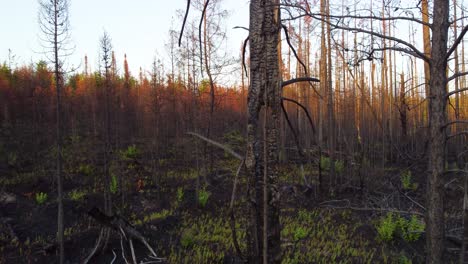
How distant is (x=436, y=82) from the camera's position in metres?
2.75

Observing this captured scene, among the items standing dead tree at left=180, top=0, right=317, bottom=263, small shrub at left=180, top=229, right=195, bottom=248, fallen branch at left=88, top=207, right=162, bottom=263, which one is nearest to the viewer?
standing dead tree at left=180, top=0, right=317, bottom=263

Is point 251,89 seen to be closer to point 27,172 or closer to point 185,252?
point 185,252

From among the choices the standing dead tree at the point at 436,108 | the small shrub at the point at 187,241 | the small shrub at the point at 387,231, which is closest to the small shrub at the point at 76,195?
the small shrub at the point at 187,241

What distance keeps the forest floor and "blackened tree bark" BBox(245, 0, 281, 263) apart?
3.00m

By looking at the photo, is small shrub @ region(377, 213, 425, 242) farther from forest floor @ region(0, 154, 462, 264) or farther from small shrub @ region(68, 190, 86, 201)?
small shrub @ region(68, 190, 86, 201)

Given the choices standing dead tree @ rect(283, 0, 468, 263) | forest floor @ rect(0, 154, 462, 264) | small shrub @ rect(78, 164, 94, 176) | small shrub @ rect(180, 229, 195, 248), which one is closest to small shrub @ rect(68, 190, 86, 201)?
forest floor @ rect(0, 154, 462, 264)

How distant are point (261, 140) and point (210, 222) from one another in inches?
282

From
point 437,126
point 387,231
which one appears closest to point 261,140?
point 437,126

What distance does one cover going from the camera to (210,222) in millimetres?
8305

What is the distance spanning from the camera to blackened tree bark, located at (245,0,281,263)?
154cm

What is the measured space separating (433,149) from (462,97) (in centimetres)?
2375

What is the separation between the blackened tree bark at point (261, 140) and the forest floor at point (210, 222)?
9.83ft

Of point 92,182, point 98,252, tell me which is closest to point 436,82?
point 98,252

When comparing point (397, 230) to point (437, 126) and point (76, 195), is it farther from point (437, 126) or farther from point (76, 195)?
point (76, 195)
